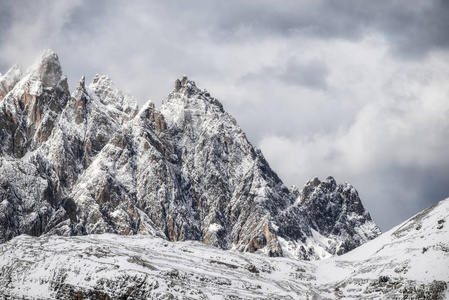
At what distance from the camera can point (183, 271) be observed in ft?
489

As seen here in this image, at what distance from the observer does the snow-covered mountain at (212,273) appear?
5059 inches

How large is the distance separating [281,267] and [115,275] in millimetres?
78585

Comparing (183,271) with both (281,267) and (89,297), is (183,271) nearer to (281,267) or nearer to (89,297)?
(89,297)

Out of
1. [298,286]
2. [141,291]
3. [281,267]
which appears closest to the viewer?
[141,291]

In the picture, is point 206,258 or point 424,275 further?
point 206,258

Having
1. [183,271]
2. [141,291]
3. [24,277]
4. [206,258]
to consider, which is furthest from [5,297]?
[206,258]

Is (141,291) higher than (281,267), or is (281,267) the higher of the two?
(281,267)

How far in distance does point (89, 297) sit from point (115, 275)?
7.45 meters

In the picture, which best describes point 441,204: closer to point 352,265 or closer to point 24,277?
point 352,265

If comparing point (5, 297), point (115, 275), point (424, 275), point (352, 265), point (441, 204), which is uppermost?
Result: point (441, 204)

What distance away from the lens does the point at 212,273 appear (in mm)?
158875

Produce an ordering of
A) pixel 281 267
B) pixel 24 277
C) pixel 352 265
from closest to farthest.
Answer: pixel 24 277, pixel 352 265, pixel 281 267

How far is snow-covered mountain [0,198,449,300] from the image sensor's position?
128m

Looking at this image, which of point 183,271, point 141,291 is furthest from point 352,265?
point 141,291
